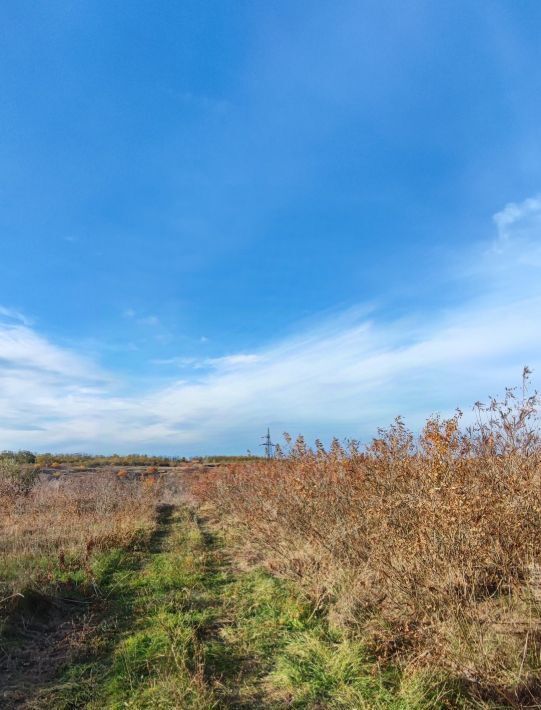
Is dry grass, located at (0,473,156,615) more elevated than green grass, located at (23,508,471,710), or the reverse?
dry grass, located at (0,473,156,615)

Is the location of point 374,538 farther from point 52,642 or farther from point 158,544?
point 158,544

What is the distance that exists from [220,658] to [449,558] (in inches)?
93.5

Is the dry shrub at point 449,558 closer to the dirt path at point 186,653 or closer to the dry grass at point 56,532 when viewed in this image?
the dirt path at point 186,653

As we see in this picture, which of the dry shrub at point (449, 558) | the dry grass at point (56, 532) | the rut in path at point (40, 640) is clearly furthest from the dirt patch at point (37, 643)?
the dry shrub at point (449, 558)

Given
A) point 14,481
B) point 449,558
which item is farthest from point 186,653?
point 14,481

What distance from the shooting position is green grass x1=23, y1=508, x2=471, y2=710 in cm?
358

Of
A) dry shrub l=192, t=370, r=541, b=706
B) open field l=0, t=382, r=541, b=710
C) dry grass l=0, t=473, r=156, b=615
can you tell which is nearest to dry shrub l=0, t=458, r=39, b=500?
dry grass l=0, t=473, r=156, b=615

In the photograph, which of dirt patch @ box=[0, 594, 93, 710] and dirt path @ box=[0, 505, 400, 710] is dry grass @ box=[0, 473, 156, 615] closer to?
dirt patch @ box=[0, 594, 93, 710]

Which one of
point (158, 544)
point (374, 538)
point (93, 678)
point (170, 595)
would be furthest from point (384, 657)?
point (158, 544)

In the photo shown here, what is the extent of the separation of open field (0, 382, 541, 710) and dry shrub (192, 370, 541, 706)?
0.01m

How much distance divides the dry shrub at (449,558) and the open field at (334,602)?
1cm

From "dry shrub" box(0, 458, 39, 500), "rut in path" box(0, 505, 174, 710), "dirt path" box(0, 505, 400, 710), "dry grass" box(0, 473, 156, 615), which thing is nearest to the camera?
"dirt path" box(0, 505, 400, 710)

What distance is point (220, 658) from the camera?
4.41 metres

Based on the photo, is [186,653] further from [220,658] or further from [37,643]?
[37,643]
